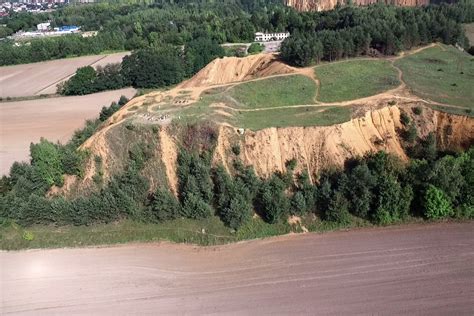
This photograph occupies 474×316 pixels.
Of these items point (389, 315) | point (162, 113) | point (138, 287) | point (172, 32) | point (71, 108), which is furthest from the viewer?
point (172, 32)

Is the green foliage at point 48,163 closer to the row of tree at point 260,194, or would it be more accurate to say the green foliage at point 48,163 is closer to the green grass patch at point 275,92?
the row of tree at point 260,194

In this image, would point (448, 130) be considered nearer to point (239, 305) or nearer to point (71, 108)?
point (239, 305)

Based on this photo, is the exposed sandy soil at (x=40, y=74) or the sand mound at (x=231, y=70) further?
the exposed sandy soil at (x=40, y=74)

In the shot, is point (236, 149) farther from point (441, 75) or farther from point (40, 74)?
point (40, 74)

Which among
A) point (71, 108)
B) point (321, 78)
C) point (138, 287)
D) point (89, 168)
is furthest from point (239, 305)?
point (71, 108)

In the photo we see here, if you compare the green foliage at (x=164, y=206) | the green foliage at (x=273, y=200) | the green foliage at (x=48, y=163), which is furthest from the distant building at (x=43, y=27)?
the green foliage at (x=273, y=200)
